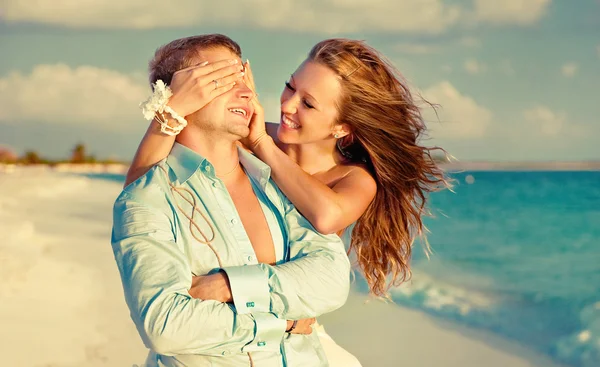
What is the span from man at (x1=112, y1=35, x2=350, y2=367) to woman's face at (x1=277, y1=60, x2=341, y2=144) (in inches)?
16.5

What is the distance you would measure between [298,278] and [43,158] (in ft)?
187

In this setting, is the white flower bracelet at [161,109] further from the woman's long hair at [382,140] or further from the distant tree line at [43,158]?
the distant tree line at [43,158]

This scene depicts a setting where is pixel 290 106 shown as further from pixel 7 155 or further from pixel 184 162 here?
pixel 7 155

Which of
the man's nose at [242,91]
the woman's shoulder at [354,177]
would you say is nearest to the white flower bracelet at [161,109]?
the man's nose at [242,91]

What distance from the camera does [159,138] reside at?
309 centimetres

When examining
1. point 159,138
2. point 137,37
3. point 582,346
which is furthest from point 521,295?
point 137,37

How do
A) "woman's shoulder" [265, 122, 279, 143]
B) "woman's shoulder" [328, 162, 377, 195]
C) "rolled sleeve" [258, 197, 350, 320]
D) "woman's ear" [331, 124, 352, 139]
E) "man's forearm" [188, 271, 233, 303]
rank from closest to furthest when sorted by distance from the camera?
"man's forearm" [188, 271, 233, 303] < "rolled sleeve" [258, 197, 350, 320] < "woman's shoulder" [328, 162, 377, 195] < "woman's ear" [331, 124, 352, 139] < "woman's shoulder" [265, 122, 279, 143]

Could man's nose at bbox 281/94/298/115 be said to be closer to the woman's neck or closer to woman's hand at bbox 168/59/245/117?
the woman's neck

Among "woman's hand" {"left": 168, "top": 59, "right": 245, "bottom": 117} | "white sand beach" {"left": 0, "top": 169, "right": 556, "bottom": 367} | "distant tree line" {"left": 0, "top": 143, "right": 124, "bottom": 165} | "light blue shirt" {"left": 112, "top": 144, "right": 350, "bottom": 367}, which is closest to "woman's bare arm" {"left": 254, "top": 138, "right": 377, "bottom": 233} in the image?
"light blue shirt" {"left": 112, "top": 144, "right": 350, "bottom": 367}

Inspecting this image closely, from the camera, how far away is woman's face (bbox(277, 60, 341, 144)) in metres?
3.75

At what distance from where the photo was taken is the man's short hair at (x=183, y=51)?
3.13 metres

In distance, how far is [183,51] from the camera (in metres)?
3.15

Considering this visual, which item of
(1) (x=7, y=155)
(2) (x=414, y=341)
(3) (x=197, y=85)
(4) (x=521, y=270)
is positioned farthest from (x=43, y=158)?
(3) (x=197, y=85)

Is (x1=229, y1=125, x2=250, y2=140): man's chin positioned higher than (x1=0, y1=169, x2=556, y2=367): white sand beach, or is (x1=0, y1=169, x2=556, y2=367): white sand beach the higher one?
(x1=229, y1=125, x2=250, y2=140): man's chin
